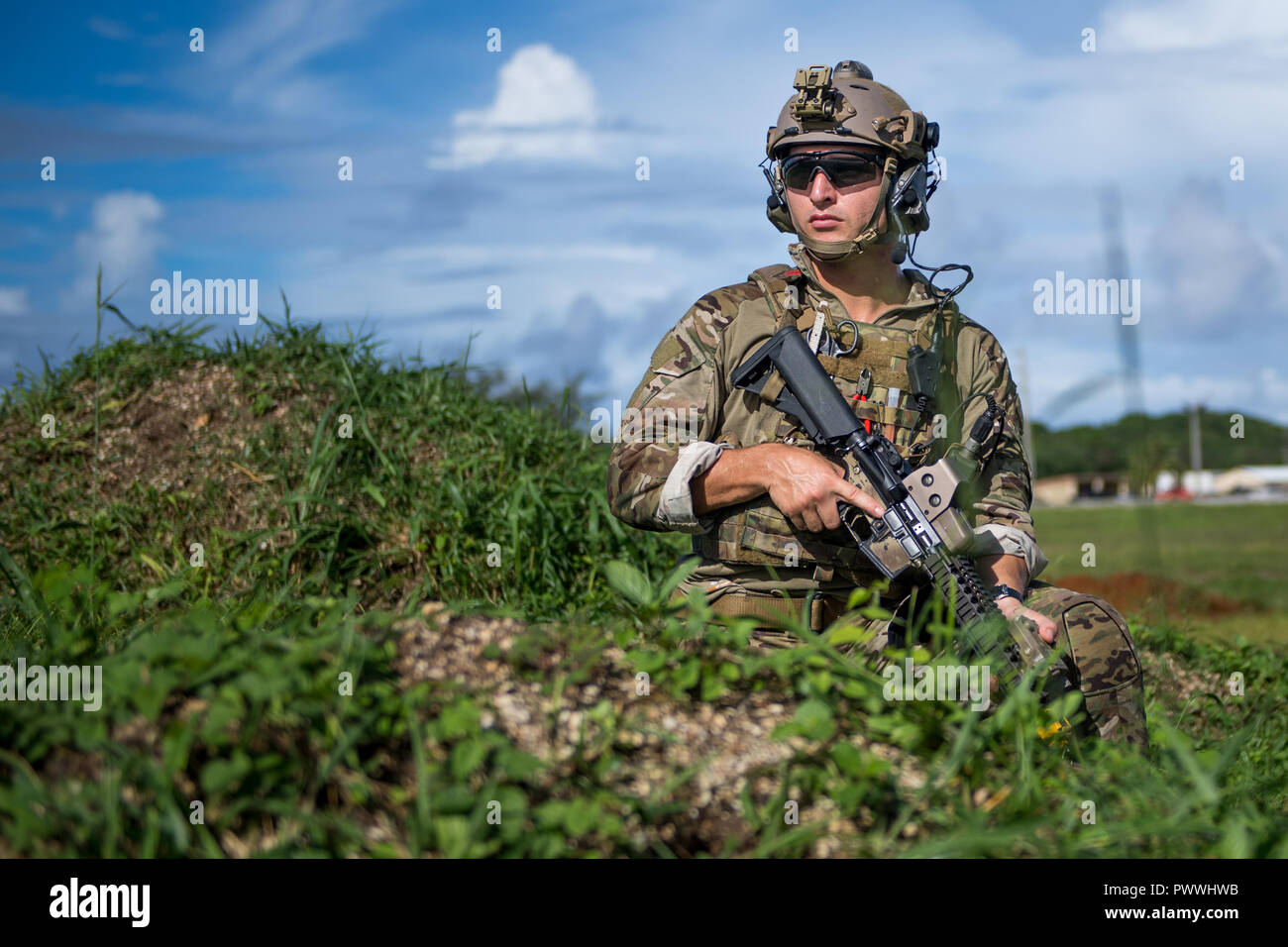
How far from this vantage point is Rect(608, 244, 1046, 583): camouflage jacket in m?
3.60

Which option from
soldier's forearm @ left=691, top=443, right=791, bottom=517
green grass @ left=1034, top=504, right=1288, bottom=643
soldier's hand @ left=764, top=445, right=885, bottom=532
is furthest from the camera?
green grass @ left=1034, top=504, right=1288, bottom=643

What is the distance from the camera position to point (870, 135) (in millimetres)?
3771

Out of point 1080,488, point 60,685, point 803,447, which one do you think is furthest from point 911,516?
point 1080,488

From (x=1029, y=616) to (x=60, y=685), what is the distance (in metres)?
2.72

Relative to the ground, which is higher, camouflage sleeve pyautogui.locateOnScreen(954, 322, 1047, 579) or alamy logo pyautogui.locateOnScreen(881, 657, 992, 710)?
camouflage sleeve pyautogui.locateOnScreen(954, 322, 1047, 579)

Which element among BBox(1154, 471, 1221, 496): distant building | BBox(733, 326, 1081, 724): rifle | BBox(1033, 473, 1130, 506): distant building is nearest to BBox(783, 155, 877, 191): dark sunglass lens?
BBox(733, 326, 1081, 724): rifle

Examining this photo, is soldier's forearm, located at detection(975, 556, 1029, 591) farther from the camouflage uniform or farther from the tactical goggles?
the tactical goggles

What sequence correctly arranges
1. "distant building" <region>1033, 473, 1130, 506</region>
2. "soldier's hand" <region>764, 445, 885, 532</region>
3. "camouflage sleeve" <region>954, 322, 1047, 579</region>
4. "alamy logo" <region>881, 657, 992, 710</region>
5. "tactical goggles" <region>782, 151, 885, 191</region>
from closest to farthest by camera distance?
"alamy logo" <region>881, 657, 992, 710</region>, "soldier's hand" <region>764, 445, 885, 532</region>, "camouflage sleeve" <region>954, 322, 1047, 579</region>, "tactical goggles" <region>782, 151, 885, 191</region>, "distant building" <region>1033, 473, 1130, 506</region>

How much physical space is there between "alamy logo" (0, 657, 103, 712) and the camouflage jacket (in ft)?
6.33

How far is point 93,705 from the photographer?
193 centimetres

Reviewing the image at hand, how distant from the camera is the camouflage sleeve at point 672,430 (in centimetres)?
354
